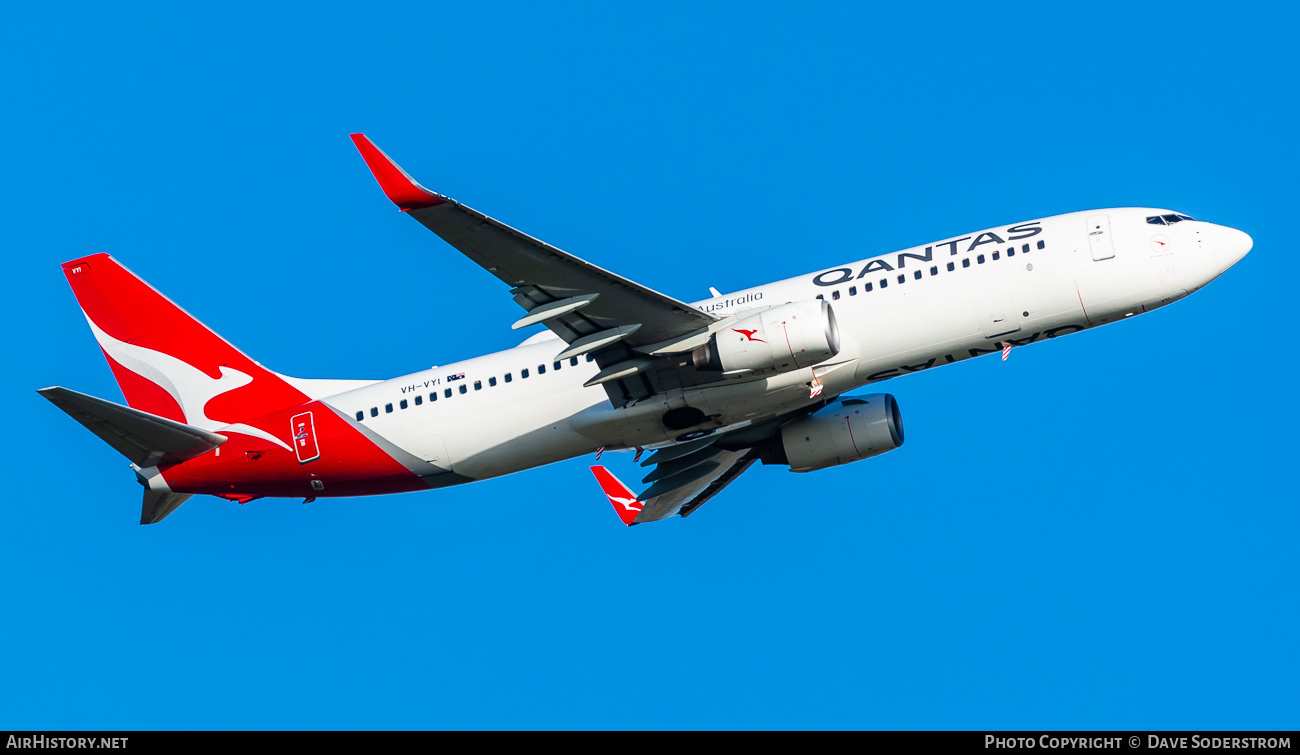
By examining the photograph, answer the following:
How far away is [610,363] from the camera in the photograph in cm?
3619

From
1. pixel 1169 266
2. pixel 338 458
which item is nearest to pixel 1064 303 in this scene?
pixel 1169 266

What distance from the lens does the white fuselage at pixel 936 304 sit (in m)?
35.2

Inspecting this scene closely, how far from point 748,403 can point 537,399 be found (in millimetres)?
6107

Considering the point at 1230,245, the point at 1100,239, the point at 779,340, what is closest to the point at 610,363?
the point at 779,340

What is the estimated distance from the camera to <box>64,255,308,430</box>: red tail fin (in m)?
40.8

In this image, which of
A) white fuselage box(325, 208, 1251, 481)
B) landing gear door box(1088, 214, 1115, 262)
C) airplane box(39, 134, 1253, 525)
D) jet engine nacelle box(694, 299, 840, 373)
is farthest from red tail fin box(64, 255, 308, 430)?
landing gear door box(1088, 214, 1115, 262)

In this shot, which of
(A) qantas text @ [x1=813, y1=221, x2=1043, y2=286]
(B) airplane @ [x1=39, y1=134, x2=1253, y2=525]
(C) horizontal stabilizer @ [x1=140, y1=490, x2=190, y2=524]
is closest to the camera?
(B) airplane @ [x1=39, y1=134, x2=1253, y2=525]

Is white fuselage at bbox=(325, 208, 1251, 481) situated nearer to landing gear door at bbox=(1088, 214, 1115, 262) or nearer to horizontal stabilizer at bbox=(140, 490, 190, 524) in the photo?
landing gear door at bbox=(1088, 214, 1115, 262)

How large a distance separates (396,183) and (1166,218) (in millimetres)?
20447

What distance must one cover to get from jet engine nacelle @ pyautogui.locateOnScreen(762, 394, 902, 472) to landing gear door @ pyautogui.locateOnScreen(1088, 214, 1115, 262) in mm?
7676

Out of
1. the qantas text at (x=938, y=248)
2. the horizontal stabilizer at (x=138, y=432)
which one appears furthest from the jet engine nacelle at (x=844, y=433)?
the horizontal stabilizer at (x=138, y=432)

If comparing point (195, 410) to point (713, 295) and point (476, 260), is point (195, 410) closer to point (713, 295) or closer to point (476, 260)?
point (476, 260)
